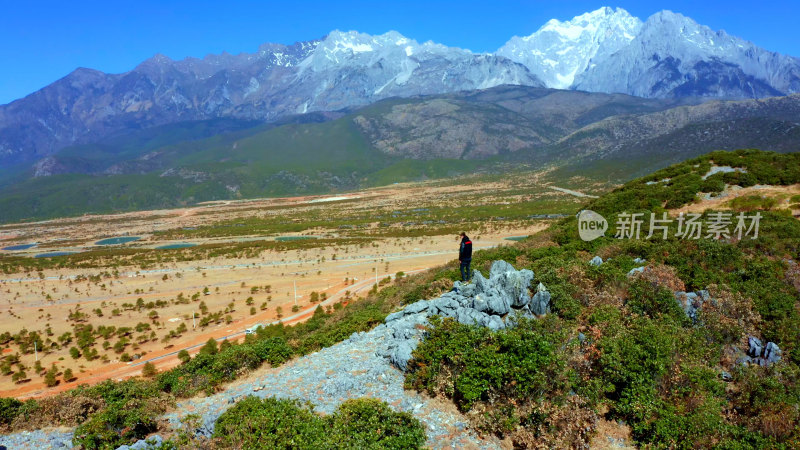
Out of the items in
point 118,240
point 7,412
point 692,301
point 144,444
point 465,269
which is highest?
point 692,301

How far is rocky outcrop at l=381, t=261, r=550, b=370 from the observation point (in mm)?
12883

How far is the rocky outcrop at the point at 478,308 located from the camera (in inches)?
507

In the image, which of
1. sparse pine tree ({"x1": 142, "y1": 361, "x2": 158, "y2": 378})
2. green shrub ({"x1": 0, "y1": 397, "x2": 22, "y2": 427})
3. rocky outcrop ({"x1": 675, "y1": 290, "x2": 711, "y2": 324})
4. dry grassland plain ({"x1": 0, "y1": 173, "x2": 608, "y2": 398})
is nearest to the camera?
green shrub ({"x1": 0, "y1": 397, "x2": 22, "y2": 427})

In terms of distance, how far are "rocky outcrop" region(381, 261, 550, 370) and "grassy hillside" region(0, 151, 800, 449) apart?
64 centimetres

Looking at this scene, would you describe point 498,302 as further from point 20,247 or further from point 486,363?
point 20,247

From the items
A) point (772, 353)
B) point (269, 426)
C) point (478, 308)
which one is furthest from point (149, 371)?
point (772, 353)

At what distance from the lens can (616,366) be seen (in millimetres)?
9984

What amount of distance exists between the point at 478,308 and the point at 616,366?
4828 millimetres

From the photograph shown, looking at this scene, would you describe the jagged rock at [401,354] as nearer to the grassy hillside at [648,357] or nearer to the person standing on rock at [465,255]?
the grassy hillside at [648,357]

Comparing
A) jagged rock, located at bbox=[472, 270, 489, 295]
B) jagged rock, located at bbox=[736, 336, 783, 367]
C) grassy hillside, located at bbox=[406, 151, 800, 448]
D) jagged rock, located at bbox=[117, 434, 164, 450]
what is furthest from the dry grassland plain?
jagged rock, located at bbox=[736, 336, 783, 367]

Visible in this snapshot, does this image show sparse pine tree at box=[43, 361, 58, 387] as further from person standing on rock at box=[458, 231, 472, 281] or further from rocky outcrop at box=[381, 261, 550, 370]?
person standing on rock at box=[458, 231, 472, 281]

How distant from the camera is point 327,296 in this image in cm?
3325

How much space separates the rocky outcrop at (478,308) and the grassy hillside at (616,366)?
64cm

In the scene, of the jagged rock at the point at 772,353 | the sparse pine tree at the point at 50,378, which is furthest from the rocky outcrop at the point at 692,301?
the sparse pine tree at the point at 50,378
